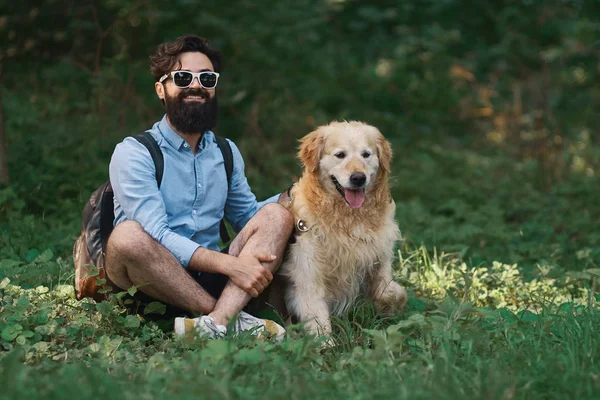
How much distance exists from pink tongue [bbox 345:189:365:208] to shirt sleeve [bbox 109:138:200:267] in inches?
31.3

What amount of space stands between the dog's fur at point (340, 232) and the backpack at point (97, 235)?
0.79 metres

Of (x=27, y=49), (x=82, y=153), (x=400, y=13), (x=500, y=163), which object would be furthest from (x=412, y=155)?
(x=27, y=49)

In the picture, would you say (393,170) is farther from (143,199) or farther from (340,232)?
(143,199)

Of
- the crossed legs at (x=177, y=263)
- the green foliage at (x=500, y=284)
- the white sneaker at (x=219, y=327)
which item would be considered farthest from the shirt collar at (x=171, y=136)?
the green foliage at (x=500, y=284)

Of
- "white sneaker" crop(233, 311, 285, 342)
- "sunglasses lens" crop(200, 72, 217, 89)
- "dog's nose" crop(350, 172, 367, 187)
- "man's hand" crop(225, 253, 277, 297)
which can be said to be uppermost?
"sunglasses lens" crop(200, 72, 217, 89)

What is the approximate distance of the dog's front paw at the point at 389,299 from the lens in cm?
346

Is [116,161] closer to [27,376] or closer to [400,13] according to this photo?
[27,376]

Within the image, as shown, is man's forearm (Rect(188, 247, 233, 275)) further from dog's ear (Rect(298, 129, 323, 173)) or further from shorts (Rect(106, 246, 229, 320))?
dog's ear (Rect(298, 129, 323, 173))

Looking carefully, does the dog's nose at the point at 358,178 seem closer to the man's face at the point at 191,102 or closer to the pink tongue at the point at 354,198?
the pink tongue at the point at 354,198

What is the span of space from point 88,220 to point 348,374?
1.57 m

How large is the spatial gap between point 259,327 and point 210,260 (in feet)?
1.25

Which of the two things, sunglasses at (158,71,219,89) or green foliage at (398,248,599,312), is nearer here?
sunglasses at (158,71,219,89)

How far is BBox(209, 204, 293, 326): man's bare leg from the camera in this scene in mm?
3145

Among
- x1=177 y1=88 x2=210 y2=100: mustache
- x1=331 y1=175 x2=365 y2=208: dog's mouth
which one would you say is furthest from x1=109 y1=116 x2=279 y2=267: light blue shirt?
x1=331 y1=175 x2=365 y2=208: dog's mouth
